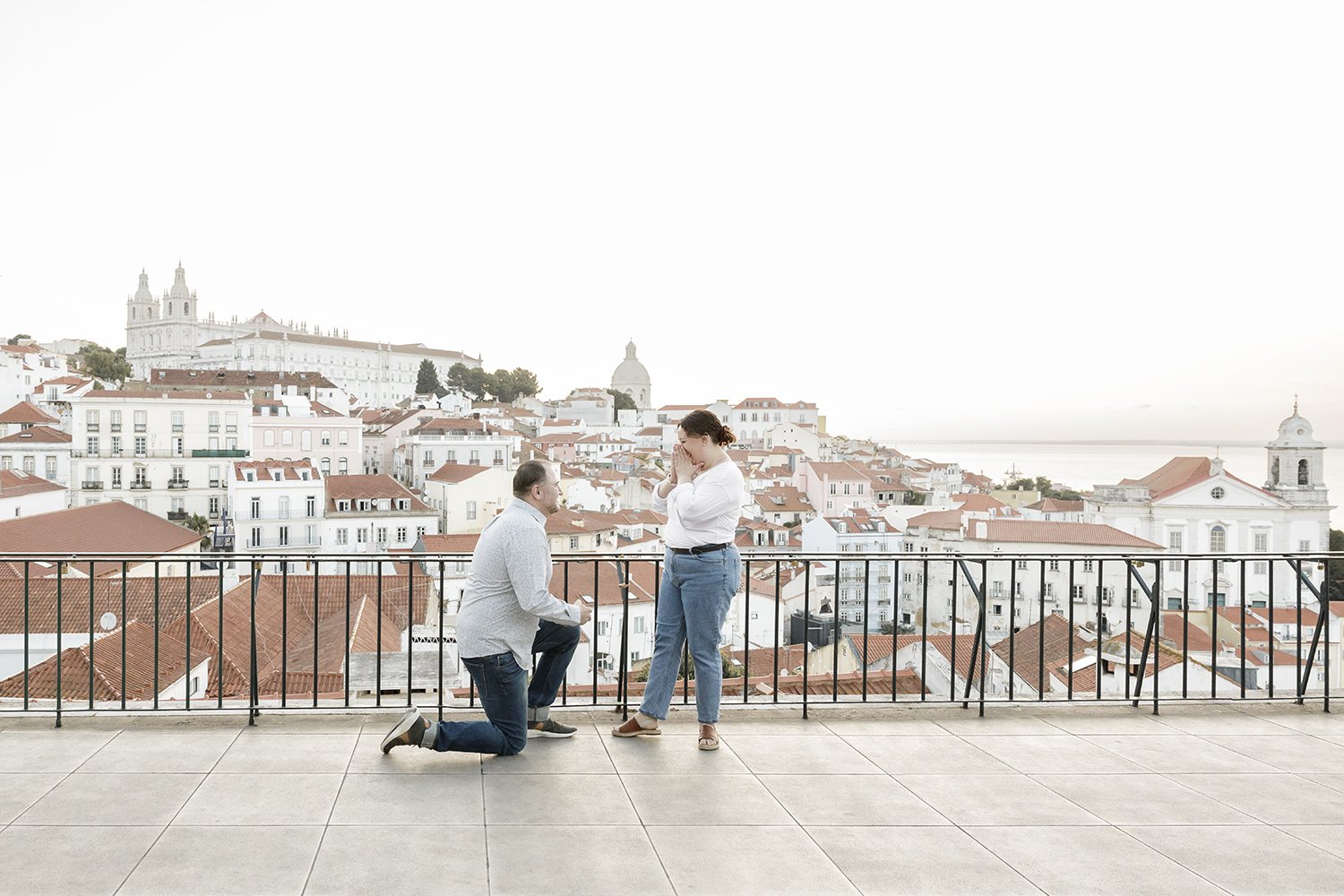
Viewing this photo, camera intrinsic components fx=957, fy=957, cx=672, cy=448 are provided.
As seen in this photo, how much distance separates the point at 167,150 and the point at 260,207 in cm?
1652

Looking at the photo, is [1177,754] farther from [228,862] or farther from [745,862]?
[228,862]

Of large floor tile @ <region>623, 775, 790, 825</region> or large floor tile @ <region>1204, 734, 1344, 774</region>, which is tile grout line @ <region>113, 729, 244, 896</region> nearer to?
large floor tile @ <region>623, 775, 790, 825</region>

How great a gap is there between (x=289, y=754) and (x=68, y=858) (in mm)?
1284

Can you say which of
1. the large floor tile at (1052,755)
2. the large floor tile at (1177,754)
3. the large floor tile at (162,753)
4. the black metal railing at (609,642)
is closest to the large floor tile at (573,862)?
the black metal railing at (609,642)

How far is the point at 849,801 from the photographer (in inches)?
161

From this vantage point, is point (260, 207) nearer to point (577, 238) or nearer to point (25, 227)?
point (25, 227)

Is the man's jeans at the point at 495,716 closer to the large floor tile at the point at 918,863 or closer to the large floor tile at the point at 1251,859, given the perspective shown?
the large floor tile at the point at 918,863

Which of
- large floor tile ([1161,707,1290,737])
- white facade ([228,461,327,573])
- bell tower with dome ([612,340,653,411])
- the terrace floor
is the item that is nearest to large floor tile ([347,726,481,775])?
the terrace floor

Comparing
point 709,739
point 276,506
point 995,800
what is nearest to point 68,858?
point 709,739

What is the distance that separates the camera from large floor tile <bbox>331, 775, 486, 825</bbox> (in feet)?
12.3

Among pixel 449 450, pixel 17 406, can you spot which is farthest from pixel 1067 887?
pixel 17 406

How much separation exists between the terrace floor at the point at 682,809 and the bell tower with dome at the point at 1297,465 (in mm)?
45760

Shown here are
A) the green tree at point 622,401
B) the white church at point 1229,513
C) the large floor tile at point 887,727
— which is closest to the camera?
the large floor tile at point 887,727

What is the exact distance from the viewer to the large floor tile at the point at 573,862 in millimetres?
3170
